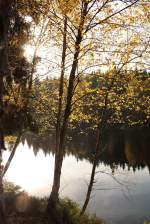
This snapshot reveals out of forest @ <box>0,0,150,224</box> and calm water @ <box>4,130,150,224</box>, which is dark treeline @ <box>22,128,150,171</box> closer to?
calm water @ <box>4,130,150,224</box>

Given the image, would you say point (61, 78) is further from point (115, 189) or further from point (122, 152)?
point (122, 152)

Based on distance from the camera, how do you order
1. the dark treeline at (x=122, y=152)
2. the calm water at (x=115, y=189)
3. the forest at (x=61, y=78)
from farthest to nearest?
the dark treeline at (x=122, y=152)
the calm water at (x=115, y=189)
the forest at (x=61, y=78)

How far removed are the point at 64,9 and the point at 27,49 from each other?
A: 5691 mm

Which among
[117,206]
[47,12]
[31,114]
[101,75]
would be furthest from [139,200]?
[47,12]

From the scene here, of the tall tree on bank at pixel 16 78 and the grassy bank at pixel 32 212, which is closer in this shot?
the grassy bank at pixel 32 212

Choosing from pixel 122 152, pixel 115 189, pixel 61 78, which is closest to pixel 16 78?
pixel 61 78

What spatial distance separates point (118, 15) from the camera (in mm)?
13039

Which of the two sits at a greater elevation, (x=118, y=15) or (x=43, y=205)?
(x=118, y=15)

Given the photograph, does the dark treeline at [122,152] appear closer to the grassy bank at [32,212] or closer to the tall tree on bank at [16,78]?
the tall tree on bank at [16,78]

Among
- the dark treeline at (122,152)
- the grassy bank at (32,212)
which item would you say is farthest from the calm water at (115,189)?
Result: the grassy bank at (32,212)

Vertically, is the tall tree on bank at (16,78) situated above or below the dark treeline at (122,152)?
above

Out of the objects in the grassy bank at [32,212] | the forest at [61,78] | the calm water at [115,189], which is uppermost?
the forest at [61,78]

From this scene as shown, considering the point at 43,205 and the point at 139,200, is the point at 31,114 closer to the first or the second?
the point at 43,205

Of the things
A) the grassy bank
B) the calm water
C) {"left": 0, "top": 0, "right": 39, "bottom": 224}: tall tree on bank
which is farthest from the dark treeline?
the grassy bank
